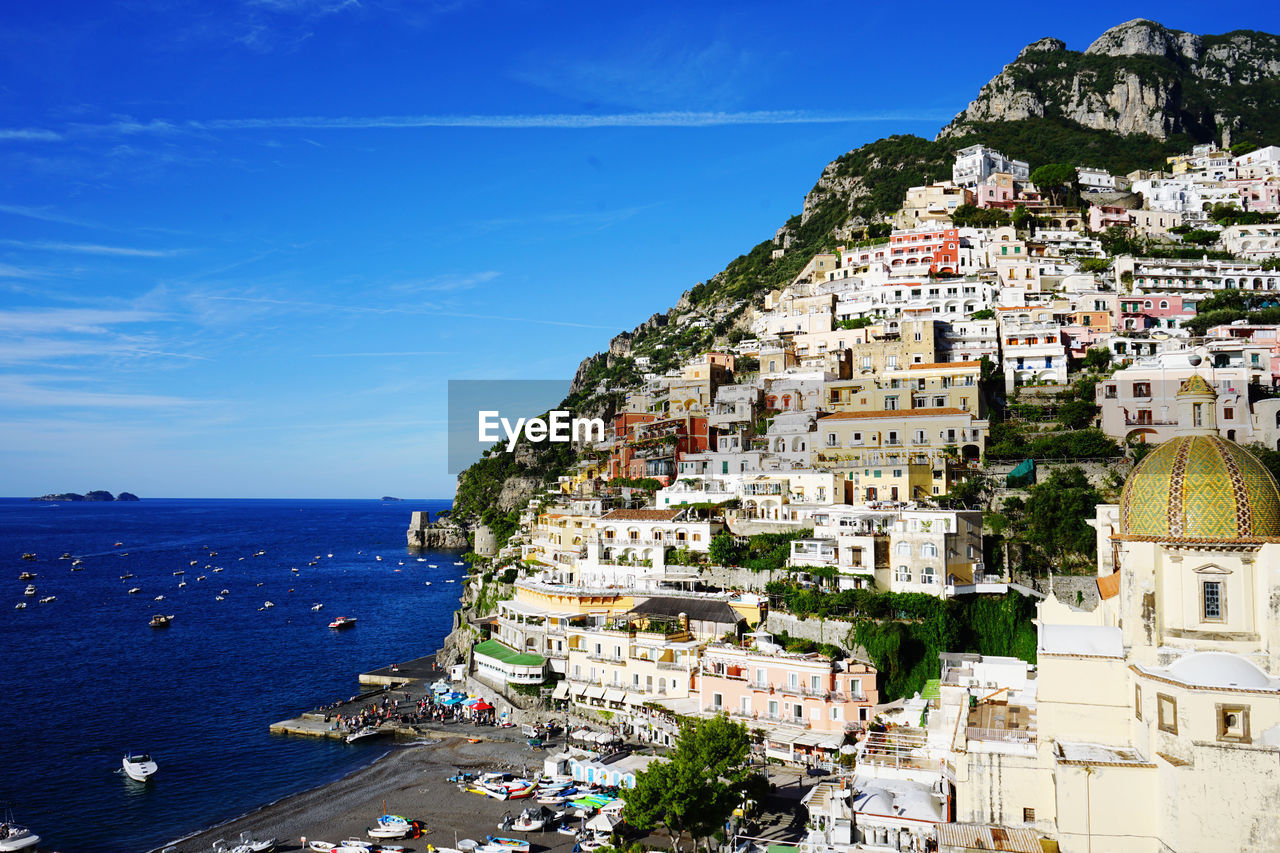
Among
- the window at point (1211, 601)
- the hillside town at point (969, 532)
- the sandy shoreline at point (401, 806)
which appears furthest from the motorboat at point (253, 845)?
the window at point (1211, 601)

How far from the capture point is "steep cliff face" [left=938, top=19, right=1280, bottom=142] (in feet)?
422

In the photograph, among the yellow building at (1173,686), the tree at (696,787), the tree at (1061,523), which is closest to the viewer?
the yellow building at (1173,686)

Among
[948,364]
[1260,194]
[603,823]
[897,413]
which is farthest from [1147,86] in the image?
[603,823]

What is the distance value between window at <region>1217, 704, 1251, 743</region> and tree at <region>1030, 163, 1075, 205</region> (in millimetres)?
83613

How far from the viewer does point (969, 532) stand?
42656mm

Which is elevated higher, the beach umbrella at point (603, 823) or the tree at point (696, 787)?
the tree at point (696, 787)

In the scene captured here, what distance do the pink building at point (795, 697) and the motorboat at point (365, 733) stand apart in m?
16.8

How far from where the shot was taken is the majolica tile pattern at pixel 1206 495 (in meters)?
22.0

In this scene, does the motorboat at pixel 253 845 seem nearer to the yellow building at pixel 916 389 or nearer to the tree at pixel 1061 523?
the tree at pixel 1061 523

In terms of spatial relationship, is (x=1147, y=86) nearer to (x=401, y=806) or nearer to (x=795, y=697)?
(x=795, y=697)

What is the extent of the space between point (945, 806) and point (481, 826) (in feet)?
54.9

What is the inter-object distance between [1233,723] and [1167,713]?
132cm

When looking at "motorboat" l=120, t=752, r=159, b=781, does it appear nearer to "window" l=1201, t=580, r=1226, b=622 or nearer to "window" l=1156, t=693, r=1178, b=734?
"window" l=1156, t=693, r=1178, b=734

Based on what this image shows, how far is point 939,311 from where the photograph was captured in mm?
73062
